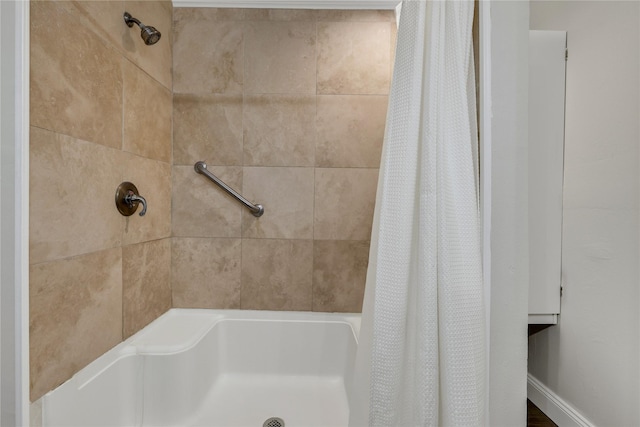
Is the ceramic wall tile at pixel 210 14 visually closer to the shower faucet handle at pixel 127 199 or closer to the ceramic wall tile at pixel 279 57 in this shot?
the ceramic wall tile at pixel 279 57

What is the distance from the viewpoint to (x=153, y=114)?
136cm

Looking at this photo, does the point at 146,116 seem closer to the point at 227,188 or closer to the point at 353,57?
the point at 227,188

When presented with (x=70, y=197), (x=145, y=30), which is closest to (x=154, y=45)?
(x=145, y=30)

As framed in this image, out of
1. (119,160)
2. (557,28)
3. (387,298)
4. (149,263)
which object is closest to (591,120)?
(557,28)

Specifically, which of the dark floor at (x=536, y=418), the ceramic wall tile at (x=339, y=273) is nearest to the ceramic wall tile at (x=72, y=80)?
the ceramic wall tile at (x=339, y=273)

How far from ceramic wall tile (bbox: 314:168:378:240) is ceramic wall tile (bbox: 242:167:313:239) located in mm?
50

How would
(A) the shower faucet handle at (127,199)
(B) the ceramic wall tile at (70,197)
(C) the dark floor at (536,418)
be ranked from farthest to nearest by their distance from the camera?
(C) the dark floor at (536,418) → (A) the shower faucet handle at (127,199) → (B) the ceramic wall tile at (70,197)

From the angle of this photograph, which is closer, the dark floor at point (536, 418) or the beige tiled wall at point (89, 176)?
the beige tiled wall at point (89, 176)

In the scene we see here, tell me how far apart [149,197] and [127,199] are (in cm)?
20

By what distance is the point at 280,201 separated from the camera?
155cm

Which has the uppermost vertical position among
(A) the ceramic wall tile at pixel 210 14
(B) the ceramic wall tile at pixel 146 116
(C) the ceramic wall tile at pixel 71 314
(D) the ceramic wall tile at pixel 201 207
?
(A) the ceramic wall tile at pixel 210 14

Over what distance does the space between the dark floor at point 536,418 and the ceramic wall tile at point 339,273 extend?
799 millimetres

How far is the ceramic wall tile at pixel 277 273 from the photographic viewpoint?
5.11 feet

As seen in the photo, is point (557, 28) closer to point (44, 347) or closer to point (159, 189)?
point (159, 189)
